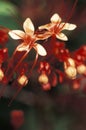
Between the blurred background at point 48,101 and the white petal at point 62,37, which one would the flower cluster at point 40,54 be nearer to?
the white petal at point 62,37

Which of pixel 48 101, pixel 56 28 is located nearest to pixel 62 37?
pixel 56 28

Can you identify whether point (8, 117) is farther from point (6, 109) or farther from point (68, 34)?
point (68, 34)

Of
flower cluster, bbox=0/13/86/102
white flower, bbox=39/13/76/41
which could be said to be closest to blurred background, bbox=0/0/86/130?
flower cluster, bbox=0/13/86/102

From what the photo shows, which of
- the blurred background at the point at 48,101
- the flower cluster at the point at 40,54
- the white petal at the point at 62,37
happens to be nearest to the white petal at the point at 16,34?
the flower cluster at the point at 40,54

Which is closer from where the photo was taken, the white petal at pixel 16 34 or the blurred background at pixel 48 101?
the white petal at pixel 16 34

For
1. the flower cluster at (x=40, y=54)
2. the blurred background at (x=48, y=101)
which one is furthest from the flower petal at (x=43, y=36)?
the blurred background at (x=48, y=101)

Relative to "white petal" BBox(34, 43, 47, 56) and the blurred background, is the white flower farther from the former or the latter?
the blurred background

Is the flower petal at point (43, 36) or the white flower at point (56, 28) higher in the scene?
the white flower at point (56, 28)

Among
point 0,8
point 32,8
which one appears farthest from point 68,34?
point 0,8

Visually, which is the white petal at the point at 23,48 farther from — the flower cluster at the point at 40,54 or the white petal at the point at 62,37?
the white petal at the point at 62,37
